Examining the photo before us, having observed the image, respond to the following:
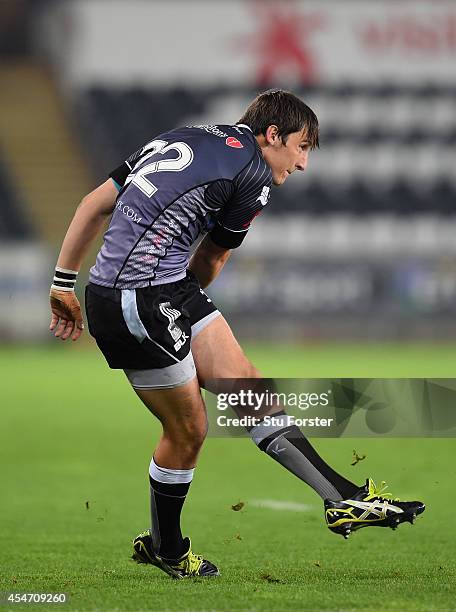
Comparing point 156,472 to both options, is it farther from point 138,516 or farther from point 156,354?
point 138,516

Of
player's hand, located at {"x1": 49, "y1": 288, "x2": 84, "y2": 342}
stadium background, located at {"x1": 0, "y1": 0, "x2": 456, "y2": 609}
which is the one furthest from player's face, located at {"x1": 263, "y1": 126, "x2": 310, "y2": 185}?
stadium background, located at {"x1": 0, "y1": 0, "x2": 456, "y2": 609}

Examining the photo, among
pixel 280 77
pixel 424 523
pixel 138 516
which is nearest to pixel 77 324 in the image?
pixel 138 516

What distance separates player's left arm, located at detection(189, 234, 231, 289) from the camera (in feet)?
15.4

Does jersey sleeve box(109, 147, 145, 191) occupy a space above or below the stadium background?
above

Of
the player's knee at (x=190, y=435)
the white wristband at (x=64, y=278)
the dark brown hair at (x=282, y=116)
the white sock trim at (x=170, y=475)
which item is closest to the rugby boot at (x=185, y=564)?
the white sock trim at (x=170, y=475)

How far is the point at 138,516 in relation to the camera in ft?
19.7

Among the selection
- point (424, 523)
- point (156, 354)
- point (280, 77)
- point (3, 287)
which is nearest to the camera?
point (156, 354)

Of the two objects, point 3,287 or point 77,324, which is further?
point 3,287

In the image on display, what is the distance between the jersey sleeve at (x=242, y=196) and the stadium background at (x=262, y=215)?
6.75 ft

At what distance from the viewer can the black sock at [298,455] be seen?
426 centimetres

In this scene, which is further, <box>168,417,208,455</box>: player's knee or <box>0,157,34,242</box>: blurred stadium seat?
<box>0,157,34,242</box>: blurred stadium seat

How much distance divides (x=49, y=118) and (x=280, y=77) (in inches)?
204
